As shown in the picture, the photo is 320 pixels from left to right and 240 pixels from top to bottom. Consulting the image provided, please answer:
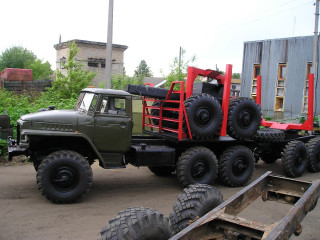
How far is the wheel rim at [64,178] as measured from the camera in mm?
5859

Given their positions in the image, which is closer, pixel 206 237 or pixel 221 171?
pixel 206 237

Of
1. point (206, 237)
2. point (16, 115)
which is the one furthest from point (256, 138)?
point (16, 115)

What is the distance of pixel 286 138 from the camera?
9.22 metres

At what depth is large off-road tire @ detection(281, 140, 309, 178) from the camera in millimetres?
8546

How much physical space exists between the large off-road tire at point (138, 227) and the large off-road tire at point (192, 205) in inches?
29.3

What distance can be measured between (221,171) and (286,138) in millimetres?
2785

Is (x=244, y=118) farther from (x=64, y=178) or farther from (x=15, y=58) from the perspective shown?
(x=15, y=58)

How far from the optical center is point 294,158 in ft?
28.2

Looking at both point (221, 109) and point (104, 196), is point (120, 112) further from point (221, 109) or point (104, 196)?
point (221, 109)

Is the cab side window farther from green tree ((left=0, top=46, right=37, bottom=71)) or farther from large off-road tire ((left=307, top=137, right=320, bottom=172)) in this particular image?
green tree ((left=0, top=46, right=37, bottom=71))

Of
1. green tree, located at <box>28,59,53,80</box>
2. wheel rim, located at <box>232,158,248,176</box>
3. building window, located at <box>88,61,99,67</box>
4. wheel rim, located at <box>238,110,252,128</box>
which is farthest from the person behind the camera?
green tree, located at <box>28,59,53,80</box>

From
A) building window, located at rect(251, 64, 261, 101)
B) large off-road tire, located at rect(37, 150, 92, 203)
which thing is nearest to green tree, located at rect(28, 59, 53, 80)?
building window, located at rect(251, 64, 261, 101)

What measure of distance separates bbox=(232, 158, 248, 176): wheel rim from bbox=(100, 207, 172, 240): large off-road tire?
5.28 meters

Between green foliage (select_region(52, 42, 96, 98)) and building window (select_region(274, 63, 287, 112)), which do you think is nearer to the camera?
green foliage (select_region(52, 42, 96, 98))
